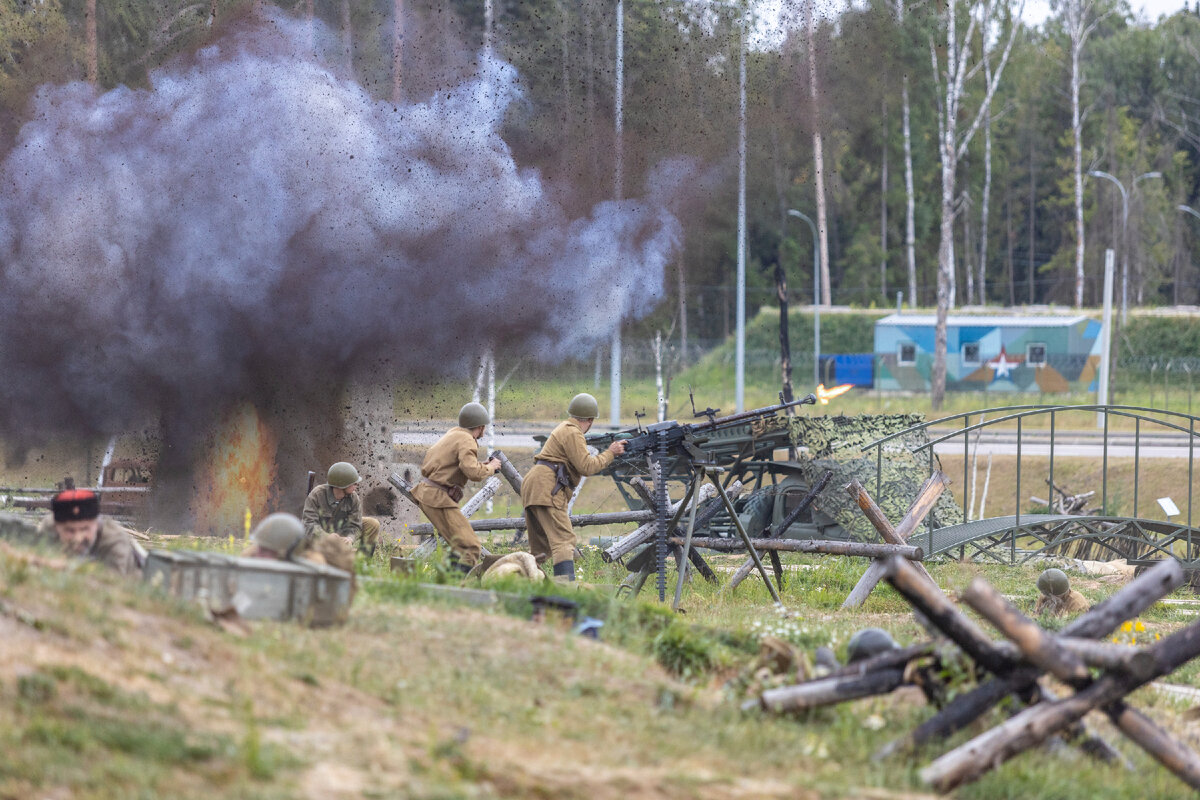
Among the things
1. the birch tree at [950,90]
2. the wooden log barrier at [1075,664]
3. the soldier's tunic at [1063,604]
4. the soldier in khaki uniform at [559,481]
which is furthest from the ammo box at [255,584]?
the birch tree at [950,90]

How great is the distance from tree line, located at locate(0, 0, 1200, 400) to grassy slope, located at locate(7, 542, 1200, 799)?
13.0 m

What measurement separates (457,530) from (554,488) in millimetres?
897

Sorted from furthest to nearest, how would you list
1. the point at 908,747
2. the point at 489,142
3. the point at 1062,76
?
the point at 1062,76 → the point at 489,142 → the point at 908,747

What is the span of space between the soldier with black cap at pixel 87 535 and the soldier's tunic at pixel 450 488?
13.3ft

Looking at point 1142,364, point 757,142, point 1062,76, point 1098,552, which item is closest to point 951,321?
point 1142,364

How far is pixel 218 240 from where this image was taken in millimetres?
16578

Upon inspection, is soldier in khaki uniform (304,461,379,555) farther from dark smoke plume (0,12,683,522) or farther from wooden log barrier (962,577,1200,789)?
wooden log barrier (962,577,1200,789)

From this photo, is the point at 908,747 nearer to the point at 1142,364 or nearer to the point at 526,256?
the point at 526,256

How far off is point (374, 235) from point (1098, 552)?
32.9ft

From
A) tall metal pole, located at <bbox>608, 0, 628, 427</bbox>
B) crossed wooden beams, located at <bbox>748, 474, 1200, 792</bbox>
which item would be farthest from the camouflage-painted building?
crossed wooden beams, located at <bbox>748, 474, 1200, 792</bbox>

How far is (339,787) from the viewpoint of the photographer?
4.95 m

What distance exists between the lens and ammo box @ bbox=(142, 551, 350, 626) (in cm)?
703

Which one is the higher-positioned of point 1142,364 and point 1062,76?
point 1062,76

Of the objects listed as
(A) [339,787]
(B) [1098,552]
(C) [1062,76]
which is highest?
(C) [1062,76]
